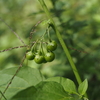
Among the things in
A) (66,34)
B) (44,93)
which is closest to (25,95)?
(44,93)

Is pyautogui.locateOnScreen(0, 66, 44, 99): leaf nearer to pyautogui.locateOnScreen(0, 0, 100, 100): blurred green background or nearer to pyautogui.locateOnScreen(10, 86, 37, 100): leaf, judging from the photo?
pyautogui.locateOnScreen(10, 86, 37, 100): leaf

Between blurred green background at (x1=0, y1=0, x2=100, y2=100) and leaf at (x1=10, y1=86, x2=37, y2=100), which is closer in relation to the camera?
leaf at (x1=10, y1=86, x2=37, y2=100)

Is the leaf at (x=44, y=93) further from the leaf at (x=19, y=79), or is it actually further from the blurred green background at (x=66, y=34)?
the blurred green background at (x=66, y=34)

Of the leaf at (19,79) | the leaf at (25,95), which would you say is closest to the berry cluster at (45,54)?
the leaf at (19,79)

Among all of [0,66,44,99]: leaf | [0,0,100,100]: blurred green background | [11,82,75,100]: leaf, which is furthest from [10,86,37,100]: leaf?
[0,0,100,100]: blurred green background

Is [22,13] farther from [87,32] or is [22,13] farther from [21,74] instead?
[21,74]

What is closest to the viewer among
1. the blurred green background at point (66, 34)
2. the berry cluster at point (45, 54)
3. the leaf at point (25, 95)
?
the leaf at point (25, 95)
